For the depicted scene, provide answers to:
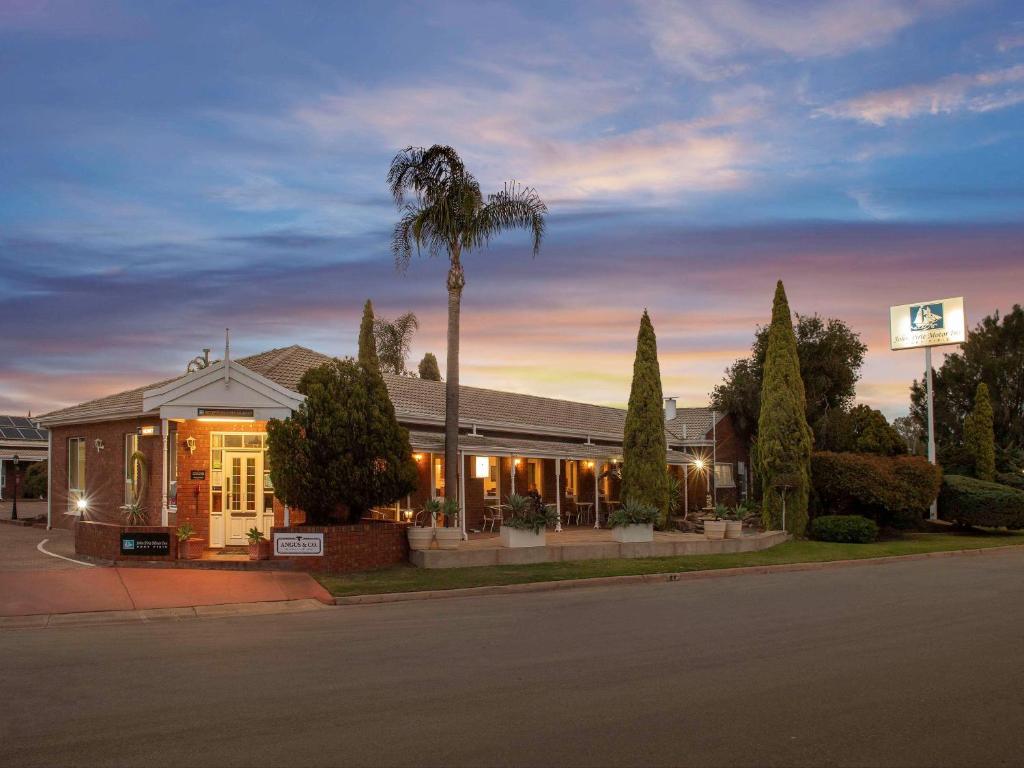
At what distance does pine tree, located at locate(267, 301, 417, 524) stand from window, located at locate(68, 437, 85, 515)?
9.89 meters

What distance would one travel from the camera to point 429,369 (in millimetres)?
62438

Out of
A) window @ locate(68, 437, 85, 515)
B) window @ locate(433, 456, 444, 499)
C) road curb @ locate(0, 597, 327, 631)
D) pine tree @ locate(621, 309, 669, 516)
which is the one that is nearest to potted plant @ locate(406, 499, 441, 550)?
road curb @ locate(0, 597, 327, 631)

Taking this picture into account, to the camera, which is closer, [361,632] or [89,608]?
[361,632]

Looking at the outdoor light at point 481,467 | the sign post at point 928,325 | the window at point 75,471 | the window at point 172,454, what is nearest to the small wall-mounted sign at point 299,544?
the window at point 172,454

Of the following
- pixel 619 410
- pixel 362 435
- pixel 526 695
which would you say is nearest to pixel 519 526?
pixel 362 435

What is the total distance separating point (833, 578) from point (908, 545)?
1001cm

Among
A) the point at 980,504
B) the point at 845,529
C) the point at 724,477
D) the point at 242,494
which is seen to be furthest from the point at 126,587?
the point at 724,477

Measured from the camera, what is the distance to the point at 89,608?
46.0 feet

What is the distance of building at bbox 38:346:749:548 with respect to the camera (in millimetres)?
19734

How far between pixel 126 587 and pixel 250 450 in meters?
5.95

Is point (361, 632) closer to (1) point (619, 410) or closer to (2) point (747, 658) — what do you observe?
(2) point (747, 658)

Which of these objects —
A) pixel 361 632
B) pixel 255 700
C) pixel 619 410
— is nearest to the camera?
pixel 255 700

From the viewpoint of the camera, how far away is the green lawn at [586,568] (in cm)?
1697

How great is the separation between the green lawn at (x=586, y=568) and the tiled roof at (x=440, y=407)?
712cm
